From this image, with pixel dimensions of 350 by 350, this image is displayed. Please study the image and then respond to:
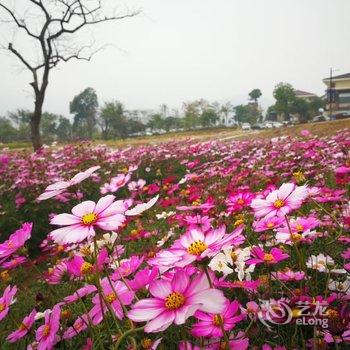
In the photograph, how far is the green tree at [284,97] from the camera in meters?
55.9

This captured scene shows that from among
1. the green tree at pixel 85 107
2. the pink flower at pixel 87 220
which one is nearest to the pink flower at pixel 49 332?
the pink flower at pixel 87 220

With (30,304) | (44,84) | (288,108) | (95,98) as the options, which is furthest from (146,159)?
(95,98)

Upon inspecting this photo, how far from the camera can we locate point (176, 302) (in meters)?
0.67

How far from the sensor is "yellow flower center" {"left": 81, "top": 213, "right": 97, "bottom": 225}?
80 cm

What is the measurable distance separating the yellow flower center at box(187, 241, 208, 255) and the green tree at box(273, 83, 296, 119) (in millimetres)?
58994

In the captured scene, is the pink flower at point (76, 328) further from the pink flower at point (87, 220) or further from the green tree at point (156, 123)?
the green tree at point (156, 123)

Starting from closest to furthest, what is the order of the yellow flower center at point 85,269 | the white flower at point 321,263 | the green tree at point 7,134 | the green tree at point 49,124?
1. the yellow flower center at point 85,269
2. the white flower at point 321,263
3. the green tree at point 7,134
4. the green tree at point 49,124

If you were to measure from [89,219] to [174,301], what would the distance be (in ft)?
0.90

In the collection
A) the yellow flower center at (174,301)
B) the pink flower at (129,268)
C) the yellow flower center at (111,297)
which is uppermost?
the yellow flower center at (174,301)

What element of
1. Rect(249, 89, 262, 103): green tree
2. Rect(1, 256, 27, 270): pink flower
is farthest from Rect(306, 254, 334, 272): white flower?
Rect(249, 89, 262, 103): green tree

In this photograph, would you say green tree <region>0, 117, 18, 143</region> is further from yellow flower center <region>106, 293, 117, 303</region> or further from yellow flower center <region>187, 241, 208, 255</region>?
yellow flower center <region>187, 241, 208, 255</region>

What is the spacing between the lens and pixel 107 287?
95 centimetres

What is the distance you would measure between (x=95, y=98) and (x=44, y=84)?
66435 mm

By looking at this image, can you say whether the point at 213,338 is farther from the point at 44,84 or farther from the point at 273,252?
the point at 44,84
